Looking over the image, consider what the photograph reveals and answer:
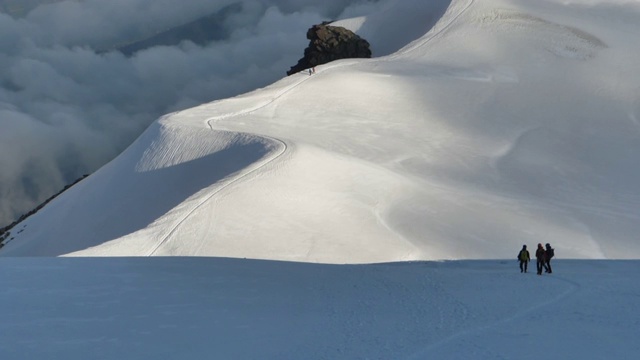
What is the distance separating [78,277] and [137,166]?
16.5 m

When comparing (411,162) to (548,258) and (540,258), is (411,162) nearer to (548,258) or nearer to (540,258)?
→ (548,258)

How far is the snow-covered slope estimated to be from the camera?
25.9 metres

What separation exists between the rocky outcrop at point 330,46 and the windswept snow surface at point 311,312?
3742 cm

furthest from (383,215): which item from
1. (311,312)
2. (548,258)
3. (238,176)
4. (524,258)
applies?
(311,312)

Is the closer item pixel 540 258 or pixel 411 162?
pixel 540 258

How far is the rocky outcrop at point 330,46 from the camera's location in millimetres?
55562

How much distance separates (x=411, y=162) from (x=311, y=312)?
62.0 ft

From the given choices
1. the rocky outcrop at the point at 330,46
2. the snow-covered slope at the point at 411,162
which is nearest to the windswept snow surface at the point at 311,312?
the snow-covered slope at the point at 411,162

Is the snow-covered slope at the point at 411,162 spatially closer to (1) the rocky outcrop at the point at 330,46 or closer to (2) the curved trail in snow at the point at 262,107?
(2) the curved trail in snow at the point at 262,107

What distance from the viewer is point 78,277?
682 inches

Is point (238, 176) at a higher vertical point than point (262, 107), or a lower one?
lower

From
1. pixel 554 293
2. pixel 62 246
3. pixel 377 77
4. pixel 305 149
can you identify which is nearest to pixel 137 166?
pixel 62 246

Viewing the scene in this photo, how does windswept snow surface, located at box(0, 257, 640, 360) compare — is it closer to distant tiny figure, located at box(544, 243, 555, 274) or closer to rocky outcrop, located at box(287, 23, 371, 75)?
distant tiny figure, located at box(544, 243, 555, 274)

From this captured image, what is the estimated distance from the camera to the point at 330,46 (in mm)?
57656
